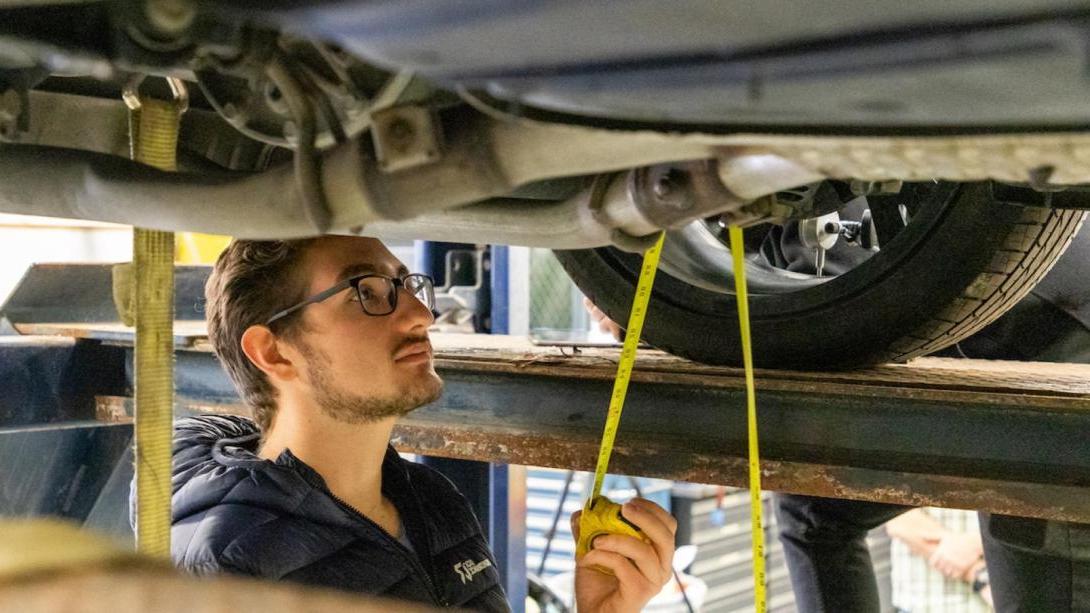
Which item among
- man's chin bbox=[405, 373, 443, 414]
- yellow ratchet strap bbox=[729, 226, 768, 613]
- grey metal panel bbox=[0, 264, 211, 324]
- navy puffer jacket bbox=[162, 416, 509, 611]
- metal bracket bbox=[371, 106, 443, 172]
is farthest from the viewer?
grey metal panel bbox=[0, 264, 211, 324]

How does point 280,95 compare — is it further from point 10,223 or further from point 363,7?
point 10,223

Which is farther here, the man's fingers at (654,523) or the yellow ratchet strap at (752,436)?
the man's fingers at (654,523)

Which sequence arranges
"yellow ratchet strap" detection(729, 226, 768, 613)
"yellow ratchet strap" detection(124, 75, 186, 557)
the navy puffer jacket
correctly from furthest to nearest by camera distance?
the navy puffer jacket → "yellow ratchet strap" detection(729, 226, 768, 613) → "yellow ratchet strap" detection(124, 75, 186, 557)

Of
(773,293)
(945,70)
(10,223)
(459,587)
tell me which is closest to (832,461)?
(773,293)

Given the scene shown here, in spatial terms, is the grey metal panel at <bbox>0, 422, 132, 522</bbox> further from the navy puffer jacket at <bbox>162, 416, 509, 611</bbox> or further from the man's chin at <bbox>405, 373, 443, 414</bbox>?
the man's chin at <bbox>405, 373, 443, 414</bbox>

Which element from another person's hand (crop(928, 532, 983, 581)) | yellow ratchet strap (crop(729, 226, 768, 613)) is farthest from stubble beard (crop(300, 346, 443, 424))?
another person's hand (crop(928, 532, 983, 581))

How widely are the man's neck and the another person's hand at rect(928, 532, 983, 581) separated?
125 inches

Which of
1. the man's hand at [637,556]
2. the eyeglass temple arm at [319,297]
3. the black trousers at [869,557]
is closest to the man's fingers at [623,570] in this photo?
the man's hand at [637,556]

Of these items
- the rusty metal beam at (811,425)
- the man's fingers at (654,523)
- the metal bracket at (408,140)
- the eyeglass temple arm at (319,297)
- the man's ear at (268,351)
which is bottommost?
the man's fingers at (654,523)

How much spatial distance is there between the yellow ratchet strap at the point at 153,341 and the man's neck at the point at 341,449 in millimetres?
514

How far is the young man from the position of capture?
120cm

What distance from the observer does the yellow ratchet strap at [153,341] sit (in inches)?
31.8

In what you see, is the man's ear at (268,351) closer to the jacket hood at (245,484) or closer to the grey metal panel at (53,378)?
the jacket hood at (245,484)

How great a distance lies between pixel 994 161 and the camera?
0.55 m
